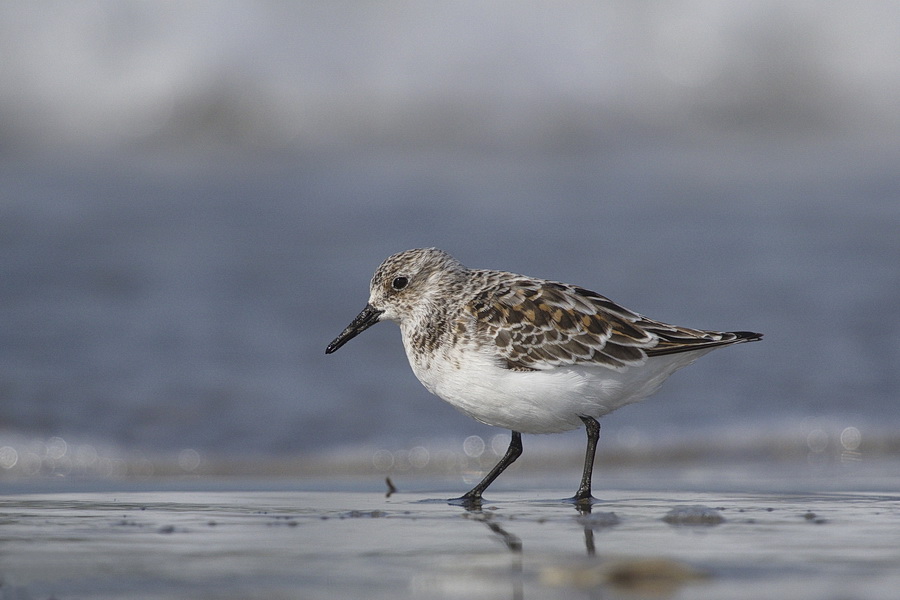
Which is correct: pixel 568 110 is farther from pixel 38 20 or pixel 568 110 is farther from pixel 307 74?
pixel 38 20

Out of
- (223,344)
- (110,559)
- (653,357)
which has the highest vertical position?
(223,344)

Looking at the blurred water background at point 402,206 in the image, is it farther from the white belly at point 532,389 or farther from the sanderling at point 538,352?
the white belly at point 532,389

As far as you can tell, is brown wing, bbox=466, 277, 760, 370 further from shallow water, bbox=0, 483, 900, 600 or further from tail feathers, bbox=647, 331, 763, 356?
shallow water, bbox=0, 483, 900, 600

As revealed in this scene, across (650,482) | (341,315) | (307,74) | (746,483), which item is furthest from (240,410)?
(307,74)

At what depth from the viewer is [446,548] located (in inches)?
168

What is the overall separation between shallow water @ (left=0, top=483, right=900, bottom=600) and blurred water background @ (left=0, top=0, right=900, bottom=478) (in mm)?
2705

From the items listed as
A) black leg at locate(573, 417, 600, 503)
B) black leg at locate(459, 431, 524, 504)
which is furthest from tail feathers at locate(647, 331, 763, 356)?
black leg at locate(459, 431, 524, 504)

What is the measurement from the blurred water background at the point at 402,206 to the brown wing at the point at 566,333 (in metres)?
2.50

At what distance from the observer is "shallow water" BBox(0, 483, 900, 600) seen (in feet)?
11.6

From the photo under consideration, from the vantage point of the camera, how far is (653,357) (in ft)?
18.7

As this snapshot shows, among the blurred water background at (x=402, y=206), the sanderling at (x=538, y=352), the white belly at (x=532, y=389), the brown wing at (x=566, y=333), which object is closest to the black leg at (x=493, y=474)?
the sanderling at (x=538, y=352)

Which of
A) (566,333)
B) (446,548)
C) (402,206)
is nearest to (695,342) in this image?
(566,333)

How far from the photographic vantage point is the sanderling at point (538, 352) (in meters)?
5.55

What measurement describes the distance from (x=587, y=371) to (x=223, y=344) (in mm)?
4739
